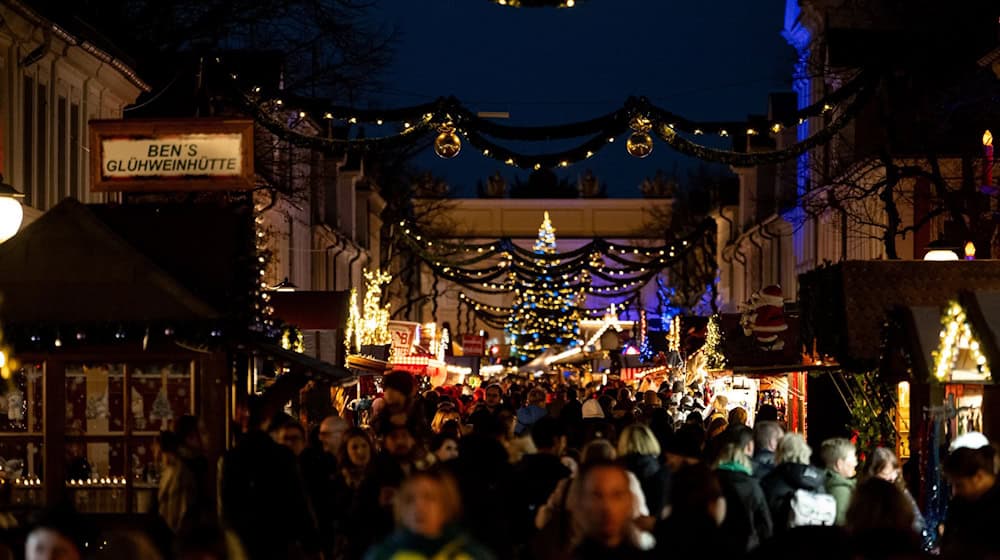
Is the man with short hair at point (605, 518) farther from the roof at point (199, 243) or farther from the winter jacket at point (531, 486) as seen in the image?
the roof at point (199, 243)

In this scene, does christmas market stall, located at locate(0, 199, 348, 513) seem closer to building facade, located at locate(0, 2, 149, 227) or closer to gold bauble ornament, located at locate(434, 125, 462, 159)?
gold bauble ornament, located at locate(434, 125, 462, 159)

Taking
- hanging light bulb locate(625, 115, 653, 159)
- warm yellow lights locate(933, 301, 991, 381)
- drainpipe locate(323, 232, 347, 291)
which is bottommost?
warm yellow lights locate(933, 301, 991, 381)

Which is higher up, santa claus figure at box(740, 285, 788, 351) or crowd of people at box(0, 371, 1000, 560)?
santa claus figure at box(740, 285, 788, 351)

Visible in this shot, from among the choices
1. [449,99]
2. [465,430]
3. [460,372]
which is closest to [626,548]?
[465,430]

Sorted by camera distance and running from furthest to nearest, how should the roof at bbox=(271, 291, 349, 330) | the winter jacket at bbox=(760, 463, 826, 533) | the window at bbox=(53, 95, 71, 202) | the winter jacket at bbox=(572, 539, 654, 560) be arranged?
→ the roof at bbox=(271, 291, 349, 330) → the window at bbox=(53, 95, 71, 202) → the winter jacket at bbox=(760, 463, 826, 533) → the winter jacket at bbox=(572, 539, 654, 560)

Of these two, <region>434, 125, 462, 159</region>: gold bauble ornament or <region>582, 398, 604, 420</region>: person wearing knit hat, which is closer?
<region>434, 125, 462, 159</region>: gold bauble ornament

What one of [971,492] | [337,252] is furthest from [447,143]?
[337,252]

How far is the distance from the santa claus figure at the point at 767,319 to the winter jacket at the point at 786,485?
13.3 m

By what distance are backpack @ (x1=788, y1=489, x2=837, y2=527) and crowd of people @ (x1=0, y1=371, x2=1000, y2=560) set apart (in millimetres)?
11

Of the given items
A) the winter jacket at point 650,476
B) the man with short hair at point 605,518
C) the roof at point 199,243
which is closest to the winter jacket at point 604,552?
the man with short hair at point 605,518

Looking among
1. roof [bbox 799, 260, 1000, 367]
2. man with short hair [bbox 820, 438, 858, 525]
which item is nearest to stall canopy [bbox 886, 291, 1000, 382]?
roof [bbox 799, 260, 1000, 367]

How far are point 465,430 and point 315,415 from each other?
303 inches

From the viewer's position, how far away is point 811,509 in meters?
11.9

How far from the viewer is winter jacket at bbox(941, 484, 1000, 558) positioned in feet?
29.0
